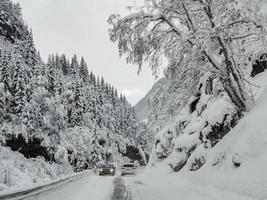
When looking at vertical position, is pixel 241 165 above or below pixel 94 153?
below

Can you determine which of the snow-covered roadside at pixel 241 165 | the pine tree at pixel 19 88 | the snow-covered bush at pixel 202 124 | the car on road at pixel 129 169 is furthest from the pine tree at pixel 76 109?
the snow-covered roadside at pixel 241 165

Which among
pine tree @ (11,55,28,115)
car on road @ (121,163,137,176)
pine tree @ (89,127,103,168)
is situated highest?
pine tree @ (11,55,28,115)

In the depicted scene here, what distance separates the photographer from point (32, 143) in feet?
159

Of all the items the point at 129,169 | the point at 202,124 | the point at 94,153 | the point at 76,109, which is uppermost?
the point at 76,109

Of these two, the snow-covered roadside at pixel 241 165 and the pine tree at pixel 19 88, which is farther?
the pine tree at pixel 19 88

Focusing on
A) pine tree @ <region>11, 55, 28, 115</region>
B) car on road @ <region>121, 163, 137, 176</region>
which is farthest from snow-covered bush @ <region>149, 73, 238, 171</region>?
pine tree @ <region>11, 55, 28, 115</region>

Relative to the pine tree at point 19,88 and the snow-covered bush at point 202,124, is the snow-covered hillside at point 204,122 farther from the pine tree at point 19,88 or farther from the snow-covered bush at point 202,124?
the pine tree at point 19,88

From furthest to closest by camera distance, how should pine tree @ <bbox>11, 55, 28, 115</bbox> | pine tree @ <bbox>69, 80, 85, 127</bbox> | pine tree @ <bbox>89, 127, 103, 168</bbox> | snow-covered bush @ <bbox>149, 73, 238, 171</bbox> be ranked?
1. pine tree @ <bbox>69, 80, 85, 127</bbox>
2. pine tree @ <bbox>89, 127, 103, 168</bbox>
3. pine tree @ <bbox>11, 55, 28, 115</bbox>
4. snow-covered bush @ <bbox>149, 73, 238, 171</bbox>

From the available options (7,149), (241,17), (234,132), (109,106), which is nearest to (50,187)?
(234,132)

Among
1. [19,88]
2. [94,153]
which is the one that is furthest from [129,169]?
[94,153]

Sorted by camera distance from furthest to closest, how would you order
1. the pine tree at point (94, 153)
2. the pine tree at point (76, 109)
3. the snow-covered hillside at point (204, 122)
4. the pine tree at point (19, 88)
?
the pine tree at point (76, 109) → the pine tree at point (94, 153) → the pine tree at point (19, 88) → the snow-covered hillside at point (204, 122)

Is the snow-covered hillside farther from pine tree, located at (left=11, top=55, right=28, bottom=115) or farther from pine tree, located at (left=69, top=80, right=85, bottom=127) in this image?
pine tree, located at (left=69, top=80, right=85, bottom=127)

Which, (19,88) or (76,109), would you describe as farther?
(76,109)

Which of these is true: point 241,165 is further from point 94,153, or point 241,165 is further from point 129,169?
point 94,153
